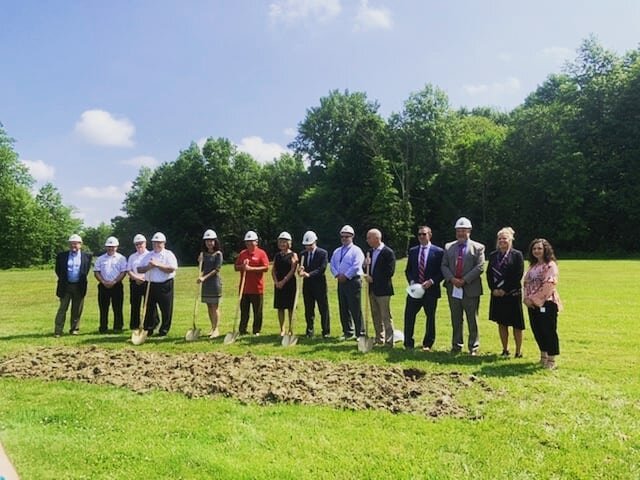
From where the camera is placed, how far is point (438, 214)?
54594 mm

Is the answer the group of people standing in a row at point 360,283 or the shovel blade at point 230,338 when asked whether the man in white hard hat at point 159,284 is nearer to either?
the group of people standing in a row at point 360,283

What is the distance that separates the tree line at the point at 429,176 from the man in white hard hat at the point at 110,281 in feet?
127

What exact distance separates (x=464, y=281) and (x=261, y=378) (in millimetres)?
3822

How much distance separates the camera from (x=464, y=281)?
29.6 feet

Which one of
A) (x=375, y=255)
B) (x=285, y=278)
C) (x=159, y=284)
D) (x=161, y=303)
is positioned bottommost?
(x=161, y=303)

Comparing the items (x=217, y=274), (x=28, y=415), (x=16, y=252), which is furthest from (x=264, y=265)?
(x=16, y=252)

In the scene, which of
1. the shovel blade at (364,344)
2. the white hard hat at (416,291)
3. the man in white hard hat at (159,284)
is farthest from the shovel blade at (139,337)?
the white hard hat at (416,291)

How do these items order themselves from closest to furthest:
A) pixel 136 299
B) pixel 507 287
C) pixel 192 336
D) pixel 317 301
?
→ pixel 507 287
pixel 192 336
pixel 317 301
pixel 136 299

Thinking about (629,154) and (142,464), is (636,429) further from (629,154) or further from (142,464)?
(629,154)

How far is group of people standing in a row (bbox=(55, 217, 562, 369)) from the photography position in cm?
834

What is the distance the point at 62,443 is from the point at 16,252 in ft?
209

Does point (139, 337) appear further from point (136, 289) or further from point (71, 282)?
point (71, 282)

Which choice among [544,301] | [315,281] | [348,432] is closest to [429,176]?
[315,281]

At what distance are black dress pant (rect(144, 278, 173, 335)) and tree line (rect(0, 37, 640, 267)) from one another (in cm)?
3918
